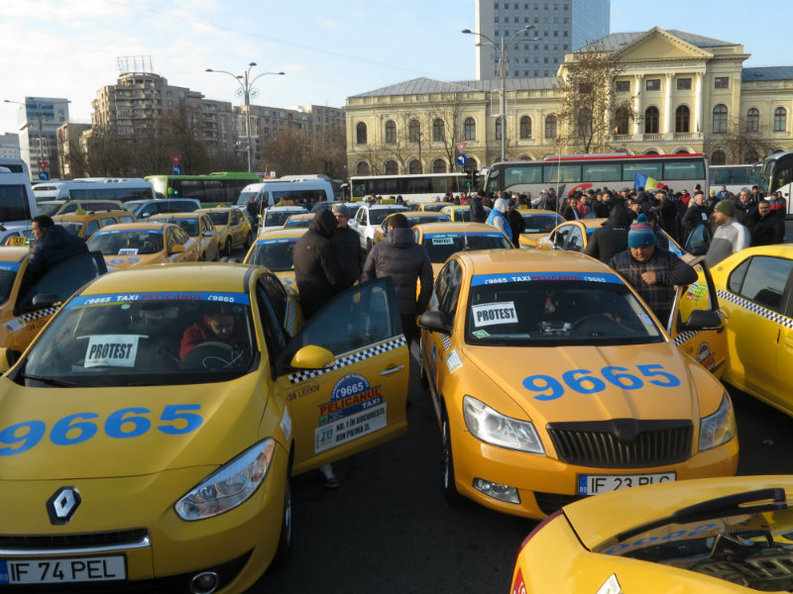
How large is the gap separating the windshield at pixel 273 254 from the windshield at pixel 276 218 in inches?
331

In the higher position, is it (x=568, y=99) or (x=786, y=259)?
(x=568, y=99)

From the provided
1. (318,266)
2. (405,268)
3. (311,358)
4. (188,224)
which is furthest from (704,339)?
(188,224)

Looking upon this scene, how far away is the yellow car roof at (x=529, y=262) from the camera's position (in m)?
5.37

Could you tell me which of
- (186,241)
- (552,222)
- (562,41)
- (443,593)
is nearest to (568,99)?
(552,222)

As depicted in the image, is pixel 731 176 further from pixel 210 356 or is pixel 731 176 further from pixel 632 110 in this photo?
pixel 210 356

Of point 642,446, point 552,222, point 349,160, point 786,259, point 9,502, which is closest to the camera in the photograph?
point 9,502

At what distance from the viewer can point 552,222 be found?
15289 millimetres

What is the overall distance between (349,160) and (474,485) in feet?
264

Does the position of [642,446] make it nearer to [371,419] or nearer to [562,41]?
[371,419]

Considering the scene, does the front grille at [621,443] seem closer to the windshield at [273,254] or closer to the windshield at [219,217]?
the windshield at [273,254]

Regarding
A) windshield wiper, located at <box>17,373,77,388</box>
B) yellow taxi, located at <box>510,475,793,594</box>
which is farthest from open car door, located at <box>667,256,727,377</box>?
windshield wiper, located at <box>17,373,77,388</box>

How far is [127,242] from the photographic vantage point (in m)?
12.5

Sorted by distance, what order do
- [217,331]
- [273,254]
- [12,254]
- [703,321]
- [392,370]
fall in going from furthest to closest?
[273,254], [12,254], [703,321], [392,370], [217,331]

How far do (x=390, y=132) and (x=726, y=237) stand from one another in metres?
76.0
